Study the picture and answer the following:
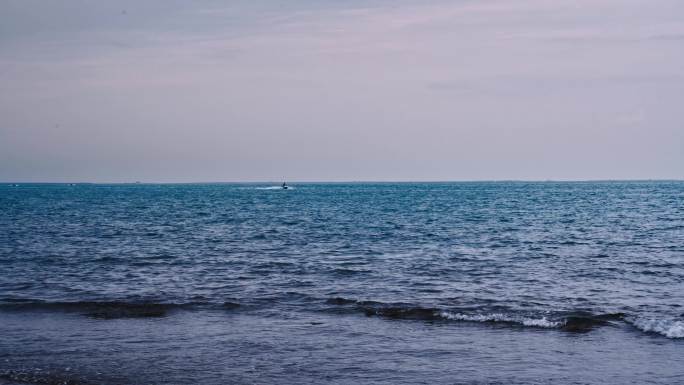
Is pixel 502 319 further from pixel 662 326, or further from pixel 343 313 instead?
pixel 343 313

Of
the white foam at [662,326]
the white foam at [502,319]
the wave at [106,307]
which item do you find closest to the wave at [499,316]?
the white foam at [502,319]

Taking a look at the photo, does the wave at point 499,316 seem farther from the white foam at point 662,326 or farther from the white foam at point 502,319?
the white foam at point 662,326

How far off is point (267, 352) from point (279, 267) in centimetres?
1530

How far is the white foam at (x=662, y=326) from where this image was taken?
59.2 feet

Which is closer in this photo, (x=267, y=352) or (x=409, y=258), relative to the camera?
(x=267, y=352)

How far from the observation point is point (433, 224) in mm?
61281

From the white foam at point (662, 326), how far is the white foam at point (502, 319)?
7.62 feet

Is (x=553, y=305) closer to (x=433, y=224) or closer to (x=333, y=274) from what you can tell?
(x=333, y=274)

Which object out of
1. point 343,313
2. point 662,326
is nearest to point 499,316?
point 662,326

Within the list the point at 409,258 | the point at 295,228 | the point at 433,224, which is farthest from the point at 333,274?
the point at 433,224

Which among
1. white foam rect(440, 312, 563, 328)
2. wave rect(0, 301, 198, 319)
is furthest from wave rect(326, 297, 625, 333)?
wave rect(0, 301, 198, 319)

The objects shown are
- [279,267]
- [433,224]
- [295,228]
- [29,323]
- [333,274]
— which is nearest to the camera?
[29,323]

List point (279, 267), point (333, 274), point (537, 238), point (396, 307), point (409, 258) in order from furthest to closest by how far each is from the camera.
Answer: point (537, 238) → point (409, 258) → point (279, 267) → point (333, 274) → point (396, 307)

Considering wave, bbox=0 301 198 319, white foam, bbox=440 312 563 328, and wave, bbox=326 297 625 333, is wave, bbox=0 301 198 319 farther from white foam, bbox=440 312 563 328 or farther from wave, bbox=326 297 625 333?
white foam, bbox=440 312 563 328
